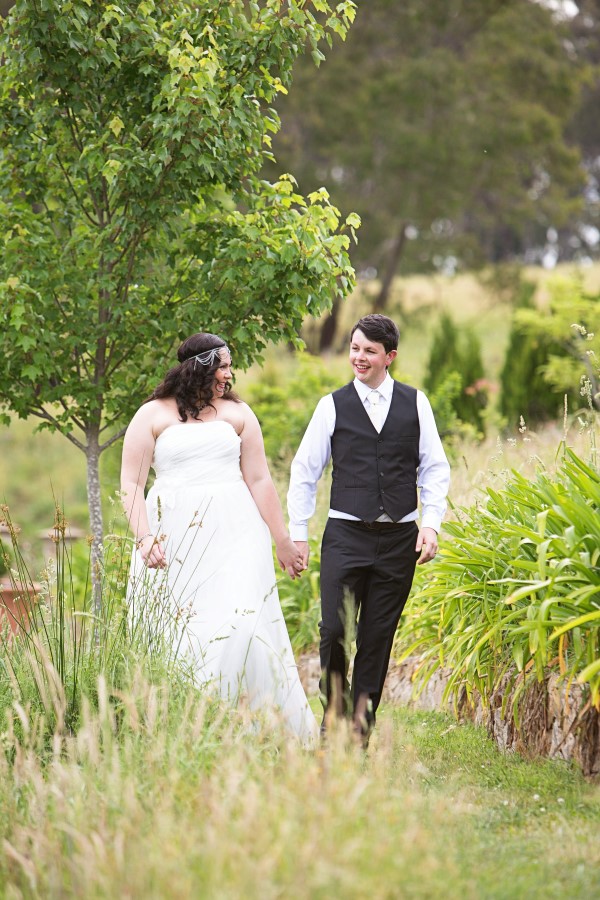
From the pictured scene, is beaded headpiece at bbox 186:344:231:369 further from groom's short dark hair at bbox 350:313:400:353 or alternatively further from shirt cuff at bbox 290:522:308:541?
shirt cuff at bbox 290:522:308:541

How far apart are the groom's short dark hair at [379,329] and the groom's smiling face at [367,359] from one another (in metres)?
0.02

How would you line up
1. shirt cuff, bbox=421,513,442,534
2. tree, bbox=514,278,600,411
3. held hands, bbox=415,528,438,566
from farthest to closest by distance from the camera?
1. tree, bbox=514,278,600,411
2. shirt cuff, bbox=421,513,442,534
3. held hands, bbox=415,528,438,566

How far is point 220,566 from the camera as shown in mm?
5430

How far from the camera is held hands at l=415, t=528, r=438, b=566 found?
16.8 ft

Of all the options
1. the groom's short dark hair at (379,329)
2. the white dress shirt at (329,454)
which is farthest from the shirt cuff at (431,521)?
the groom's short dark hair at (379,329)

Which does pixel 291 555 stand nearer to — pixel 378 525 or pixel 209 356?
pixel 378 525

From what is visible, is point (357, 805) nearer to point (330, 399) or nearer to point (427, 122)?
point (330, 399)

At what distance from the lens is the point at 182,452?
5391 millimetres

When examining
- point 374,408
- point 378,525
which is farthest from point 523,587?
point 374,408

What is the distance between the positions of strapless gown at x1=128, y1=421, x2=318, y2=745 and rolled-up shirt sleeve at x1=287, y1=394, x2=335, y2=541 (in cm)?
28

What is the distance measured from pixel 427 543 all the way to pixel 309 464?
0.70 meters

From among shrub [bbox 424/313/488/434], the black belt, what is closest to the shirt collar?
the black belt

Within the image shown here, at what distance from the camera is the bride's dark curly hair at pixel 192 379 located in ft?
17.8

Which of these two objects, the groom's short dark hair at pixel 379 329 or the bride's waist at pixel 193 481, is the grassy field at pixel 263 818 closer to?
the bride's waist at pixel 193 481
